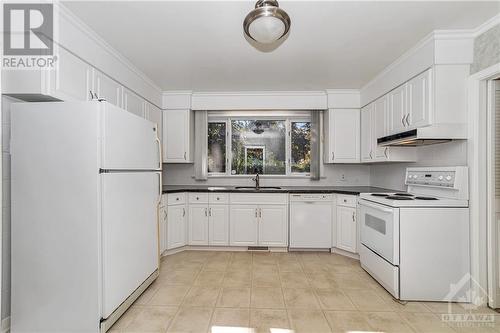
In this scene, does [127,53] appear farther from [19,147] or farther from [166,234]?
[166,234]

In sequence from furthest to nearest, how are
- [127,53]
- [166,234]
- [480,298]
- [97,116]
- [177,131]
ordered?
[177,131] → [166,234] → [127,53] → [480,298] → [97,116]

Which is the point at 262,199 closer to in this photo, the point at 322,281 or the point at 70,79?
the point at 322,281

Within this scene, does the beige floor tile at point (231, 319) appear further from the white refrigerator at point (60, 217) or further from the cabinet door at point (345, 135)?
the cabinet door at point (345, 135)

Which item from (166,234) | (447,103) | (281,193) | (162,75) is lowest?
(166,234)

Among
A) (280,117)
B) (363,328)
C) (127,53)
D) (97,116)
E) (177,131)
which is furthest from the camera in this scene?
(280,117)

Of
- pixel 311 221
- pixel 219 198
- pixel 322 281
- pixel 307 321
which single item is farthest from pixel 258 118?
pixel 307 321

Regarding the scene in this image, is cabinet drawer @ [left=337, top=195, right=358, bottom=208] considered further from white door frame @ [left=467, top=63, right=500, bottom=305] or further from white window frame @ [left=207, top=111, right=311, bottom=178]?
white door frame @ [left=467, top=63, right=500, bottom=305]

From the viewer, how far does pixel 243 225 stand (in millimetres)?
3752

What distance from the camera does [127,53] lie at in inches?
106

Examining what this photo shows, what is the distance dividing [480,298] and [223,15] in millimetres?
3263

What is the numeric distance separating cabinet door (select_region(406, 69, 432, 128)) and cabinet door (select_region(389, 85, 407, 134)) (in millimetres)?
94

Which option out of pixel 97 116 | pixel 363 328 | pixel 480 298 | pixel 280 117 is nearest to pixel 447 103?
pixel 480 298

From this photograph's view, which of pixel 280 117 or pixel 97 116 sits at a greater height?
pixel 280 117

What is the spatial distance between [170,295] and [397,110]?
3117 mm
